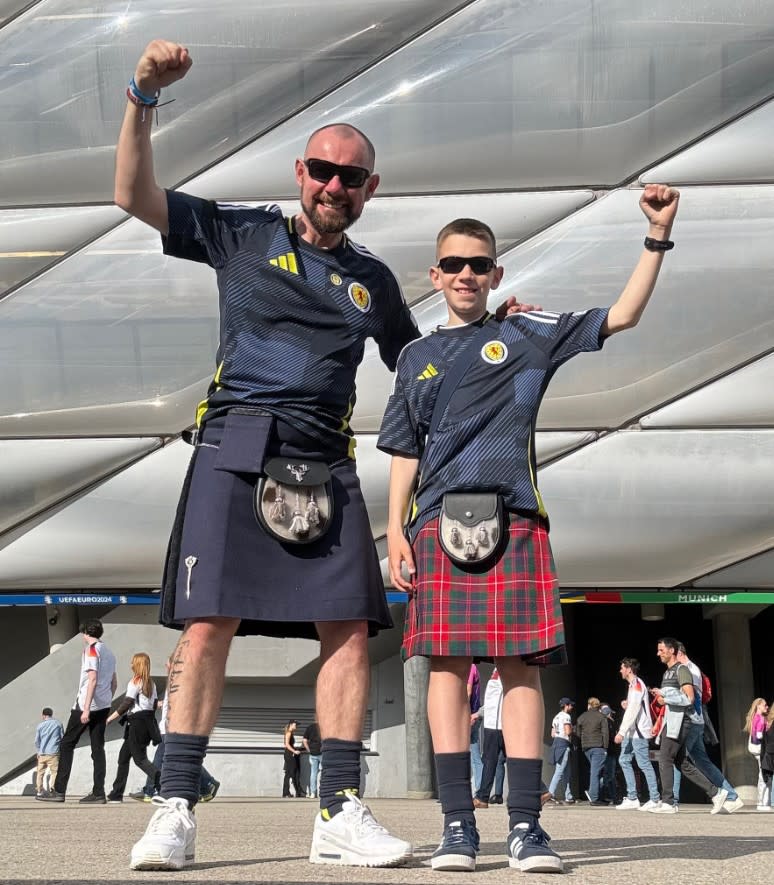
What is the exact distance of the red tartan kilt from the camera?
319 cm

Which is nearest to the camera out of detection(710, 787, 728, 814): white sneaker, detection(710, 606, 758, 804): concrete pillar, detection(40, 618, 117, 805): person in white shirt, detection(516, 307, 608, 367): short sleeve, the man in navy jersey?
the man in navy jersey

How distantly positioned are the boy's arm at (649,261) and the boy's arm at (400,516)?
60 centimetres

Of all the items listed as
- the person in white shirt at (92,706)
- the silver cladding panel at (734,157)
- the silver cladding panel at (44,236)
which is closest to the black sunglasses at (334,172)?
the person in white shirt at (92,706)

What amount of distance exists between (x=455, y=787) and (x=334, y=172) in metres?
1.43

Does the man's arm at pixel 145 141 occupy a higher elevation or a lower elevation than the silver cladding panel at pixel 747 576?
lower

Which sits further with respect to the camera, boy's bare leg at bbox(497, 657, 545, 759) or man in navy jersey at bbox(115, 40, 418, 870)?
boy's bare leg at bbox(497, 657, 545, 759)

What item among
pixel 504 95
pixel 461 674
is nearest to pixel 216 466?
pixel 461 674

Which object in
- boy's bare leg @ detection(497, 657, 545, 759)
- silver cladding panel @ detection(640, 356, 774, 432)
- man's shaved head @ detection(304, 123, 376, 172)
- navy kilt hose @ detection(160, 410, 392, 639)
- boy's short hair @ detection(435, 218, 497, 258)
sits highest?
silver cladding panel @ detection(640, 356, 774, 432)

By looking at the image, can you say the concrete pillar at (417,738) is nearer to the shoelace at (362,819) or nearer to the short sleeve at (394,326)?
the short sleeve at (394,326)

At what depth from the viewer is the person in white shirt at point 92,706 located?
959 cm

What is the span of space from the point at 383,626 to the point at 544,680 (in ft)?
43.8

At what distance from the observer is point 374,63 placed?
1152 cm

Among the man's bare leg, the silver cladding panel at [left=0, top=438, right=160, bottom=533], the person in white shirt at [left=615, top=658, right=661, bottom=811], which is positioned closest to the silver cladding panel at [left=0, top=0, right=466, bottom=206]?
the silver cladding panel at [left=0, top=438, right=160, bottom=533]

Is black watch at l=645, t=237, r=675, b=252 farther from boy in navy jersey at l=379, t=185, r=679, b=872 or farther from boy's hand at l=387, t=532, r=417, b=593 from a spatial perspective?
boy's hand at l=387, t=532, r=417, b=593
